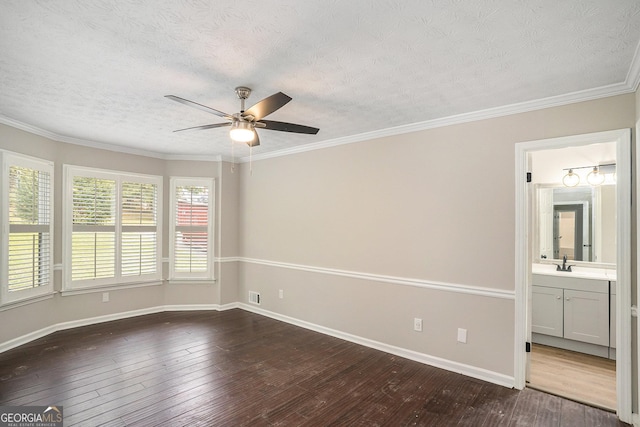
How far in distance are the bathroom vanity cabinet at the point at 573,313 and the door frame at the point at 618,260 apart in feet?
4.60

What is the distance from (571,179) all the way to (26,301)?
7.33 metres

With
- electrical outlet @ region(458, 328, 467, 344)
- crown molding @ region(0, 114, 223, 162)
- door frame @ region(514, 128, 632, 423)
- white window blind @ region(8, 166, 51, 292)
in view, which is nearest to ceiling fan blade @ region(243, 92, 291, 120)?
door frame @ region(514, 128, 632, 423)

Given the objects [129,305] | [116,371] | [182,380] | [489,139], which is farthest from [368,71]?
[129,305]

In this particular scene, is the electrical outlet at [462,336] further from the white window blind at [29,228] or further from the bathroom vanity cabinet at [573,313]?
the white window blind at [29,228]

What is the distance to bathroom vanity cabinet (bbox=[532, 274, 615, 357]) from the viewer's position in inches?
146

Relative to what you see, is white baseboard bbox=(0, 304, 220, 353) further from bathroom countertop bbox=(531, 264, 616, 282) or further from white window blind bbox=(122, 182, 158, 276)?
bathroom countertop bbox=(531, 264, 616, 282)

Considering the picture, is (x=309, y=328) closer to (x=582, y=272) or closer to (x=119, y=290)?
(x=119, y=290)

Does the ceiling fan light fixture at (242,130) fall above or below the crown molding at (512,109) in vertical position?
below

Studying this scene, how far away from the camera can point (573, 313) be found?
3.89 meters

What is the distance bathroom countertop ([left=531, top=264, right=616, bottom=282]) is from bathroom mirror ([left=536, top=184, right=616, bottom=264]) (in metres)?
0.11

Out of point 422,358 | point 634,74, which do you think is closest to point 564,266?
point 422,358

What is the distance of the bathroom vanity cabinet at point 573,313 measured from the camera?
371 cm

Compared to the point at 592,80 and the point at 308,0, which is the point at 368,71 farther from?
the point at 592,80

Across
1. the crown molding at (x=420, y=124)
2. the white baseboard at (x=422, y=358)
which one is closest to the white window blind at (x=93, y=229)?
the crown molding at (x=420, y=124)
